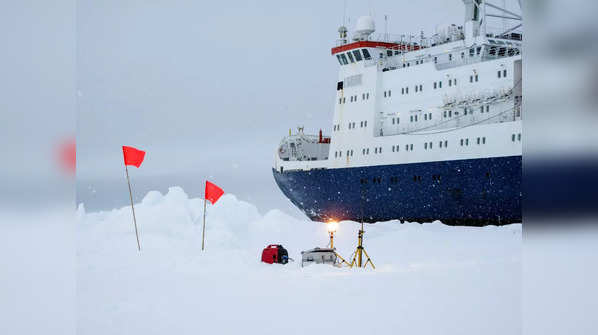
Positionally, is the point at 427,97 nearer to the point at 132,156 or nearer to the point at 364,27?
the point at 364,27

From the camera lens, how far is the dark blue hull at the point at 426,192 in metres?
16.0

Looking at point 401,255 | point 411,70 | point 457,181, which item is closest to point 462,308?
point 401,255

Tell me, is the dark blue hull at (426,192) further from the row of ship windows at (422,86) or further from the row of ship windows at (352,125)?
the row of ship windows at (422,86)

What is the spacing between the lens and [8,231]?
3021 mm

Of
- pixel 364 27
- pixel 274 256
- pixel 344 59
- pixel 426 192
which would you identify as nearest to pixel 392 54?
pixel 364 27

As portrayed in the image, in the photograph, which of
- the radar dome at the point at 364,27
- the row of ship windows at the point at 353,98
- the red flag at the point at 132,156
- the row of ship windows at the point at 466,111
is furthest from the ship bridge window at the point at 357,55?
the red flag at the point at 132,156

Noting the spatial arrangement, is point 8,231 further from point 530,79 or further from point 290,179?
point 290,179

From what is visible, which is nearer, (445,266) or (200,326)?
(200,326)

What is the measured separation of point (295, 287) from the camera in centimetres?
736

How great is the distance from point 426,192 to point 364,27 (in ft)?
19.7

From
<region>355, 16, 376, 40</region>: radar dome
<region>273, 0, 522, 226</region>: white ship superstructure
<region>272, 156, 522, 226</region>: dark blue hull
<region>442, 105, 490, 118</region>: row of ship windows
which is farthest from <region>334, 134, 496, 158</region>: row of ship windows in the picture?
<region>355, 16, 376, 40</region>: radar dome

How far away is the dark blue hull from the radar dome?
4381 mm

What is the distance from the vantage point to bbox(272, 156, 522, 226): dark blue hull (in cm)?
1603

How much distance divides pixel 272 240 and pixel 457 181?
16.3 feet
